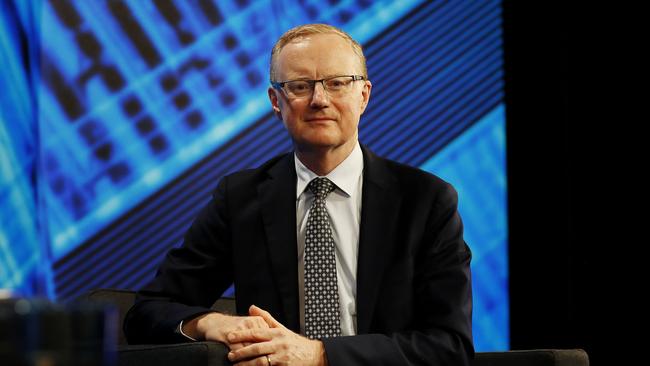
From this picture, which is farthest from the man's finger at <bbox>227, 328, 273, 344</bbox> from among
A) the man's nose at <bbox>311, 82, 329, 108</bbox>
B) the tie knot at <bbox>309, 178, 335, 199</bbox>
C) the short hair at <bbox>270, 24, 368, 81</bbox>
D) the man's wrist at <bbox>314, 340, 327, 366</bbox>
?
the short hair at <bbox>270, 24, 368, 81</bbox>

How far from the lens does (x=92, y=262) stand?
10.4 feet

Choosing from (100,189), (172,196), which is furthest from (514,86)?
(100,189)

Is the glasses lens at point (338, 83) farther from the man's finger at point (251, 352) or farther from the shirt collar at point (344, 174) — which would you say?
the man's finger at point (251, 352)

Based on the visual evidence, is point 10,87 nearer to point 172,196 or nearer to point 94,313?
point 172,196

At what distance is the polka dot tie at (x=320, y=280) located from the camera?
2084 mm

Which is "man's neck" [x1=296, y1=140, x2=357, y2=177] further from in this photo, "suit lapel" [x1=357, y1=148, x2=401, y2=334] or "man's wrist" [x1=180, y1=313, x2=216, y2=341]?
"man's wrist" [x1=180, y1=313, x2=216, y2=341]

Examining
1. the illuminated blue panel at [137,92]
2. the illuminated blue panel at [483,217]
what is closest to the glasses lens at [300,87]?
the illuminated blue panel at [137,92]

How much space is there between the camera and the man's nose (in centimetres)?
215

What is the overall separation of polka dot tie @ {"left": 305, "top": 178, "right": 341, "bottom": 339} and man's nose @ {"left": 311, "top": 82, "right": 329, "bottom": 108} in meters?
0.24

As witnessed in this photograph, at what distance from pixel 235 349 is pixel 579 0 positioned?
246cm

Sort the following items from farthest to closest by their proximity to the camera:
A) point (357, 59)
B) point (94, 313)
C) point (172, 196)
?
point (172, 196), point (357, 59), point (94, 313)

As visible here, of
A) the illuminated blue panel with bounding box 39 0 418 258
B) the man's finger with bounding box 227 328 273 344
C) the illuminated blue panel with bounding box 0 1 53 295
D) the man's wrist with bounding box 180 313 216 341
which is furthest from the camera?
the illuminated blue panel with bounding box 39 0 418 258

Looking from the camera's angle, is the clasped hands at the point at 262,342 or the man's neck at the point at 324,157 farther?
the man's neck at the point at 324,157

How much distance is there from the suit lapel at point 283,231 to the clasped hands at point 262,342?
181mm
